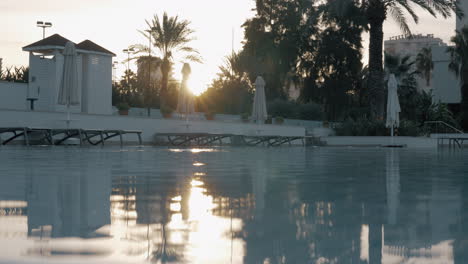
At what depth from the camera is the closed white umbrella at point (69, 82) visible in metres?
18.4

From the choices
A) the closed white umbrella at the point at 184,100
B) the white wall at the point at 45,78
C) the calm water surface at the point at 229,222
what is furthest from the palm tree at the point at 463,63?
the calm water surface at the point at 229,222

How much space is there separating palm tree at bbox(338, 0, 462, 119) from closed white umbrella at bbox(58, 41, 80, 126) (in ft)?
53.2

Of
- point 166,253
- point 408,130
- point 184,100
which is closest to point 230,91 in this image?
point 408,130

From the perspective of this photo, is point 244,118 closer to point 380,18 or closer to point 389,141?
point 389,141

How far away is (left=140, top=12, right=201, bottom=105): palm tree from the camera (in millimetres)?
40625

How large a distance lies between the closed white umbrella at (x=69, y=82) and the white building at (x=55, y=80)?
23.6 ft

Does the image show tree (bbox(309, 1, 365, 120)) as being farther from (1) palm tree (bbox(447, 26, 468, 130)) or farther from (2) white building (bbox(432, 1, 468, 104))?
(2) white building (bbox(432, 1, 468, 104))

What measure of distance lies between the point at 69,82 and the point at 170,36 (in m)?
22.6

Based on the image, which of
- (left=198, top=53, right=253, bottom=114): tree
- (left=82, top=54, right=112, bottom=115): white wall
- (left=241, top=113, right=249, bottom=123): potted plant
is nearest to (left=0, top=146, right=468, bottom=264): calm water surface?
(left=82, top=54, right=112, bottom=115): white wall

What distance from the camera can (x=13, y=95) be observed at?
2586 centimetres

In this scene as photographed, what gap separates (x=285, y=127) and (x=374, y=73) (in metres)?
5.49

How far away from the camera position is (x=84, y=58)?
27703mm

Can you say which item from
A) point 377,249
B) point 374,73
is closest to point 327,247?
point 377,249

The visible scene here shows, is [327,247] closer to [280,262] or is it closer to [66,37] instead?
[280,262]
